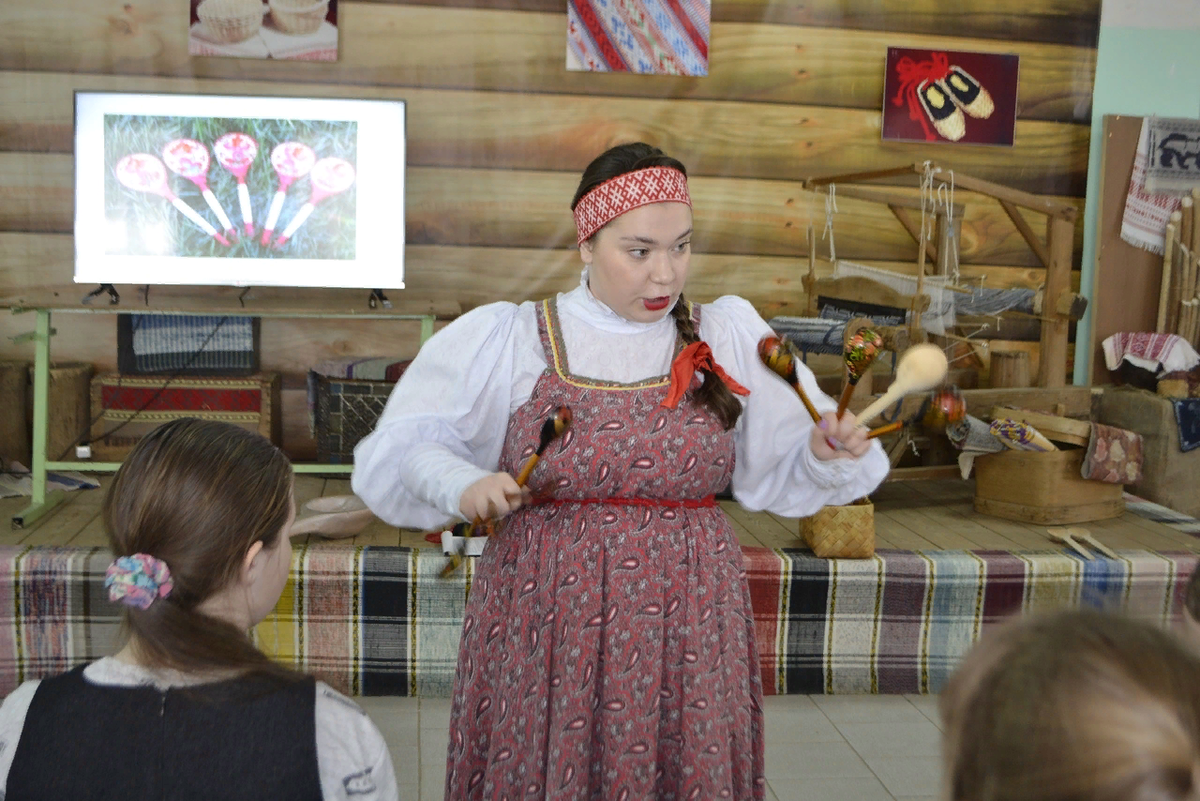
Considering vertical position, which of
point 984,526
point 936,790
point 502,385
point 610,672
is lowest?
point 936,790

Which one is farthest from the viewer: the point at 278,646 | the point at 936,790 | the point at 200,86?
the point at 200,86

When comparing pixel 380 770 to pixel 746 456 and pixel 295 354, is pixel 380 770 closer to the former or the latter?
pixel 746 456

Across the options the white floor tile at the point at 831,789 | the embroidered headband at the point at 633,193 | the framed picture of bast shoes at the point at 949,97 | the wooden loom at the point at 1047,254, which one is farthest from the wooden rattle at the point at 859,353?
the framed picture of bast shoes at the point at 949,97

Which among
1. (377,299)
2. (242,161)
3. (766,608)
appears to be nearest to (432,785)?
(766,608)

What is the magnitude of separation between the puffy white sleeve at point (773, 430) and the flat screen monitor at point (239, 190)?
2.49m

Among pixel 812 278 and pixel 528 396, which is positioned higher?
pixel 812 278

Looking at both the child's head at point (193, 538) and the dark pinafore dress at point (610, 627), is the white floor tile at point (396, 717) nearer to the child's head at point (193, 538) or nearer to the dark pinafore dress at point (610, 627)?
the dark pinafore dress at point (610, 627)

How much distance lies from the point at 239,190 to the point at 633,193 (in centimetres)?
274

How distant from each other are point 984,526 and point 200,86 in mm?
3207

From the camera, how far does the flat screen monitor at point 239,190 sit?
3.81 meters

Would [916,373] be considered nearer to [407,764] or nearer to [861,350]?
[861,350]

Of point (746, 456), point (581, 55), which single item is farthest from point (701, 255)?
point (746, 456)

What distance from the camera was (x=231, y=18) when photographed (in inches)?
163

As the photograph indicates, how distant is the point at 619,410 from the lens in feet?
5.04
